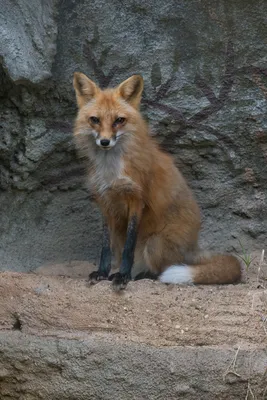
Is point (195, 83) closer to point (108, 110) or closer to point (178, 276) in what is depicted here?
point (108, 110)

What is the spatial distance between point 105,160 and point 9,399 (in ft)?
5.31

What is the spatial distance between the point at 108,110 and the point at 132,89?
254mm

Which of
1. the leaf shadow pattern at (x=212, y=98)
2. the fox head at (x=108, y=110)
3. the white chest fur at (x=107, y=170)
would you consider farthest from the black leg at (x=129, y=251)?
the leaf shadow pattern at (x=212, y=98)

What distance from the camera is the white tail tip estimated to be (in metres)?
4.89

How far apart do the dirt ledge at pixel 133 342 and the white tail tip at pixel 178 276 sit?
20cm

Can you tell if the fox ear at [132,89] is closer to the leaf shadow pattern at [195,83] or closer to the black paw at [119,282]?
the leaf shadow pattern at [195,83]

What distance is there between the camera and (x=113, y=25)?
555cm

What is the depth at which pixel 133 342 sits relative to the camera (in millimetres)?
4387

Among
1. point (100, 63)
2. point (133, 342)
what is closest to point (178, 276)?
point (133, 342)

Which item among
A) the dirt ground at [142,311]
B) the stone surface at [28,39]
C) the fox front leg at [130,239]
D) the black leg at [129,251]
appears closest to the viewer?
the dirt ground at [142,311]

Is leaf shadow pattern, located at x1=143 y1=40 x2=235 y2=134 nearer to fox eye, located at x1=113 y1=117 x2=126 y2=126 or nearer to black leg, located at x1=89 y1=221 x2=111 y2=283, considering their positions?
fox eye, located at x1=113 y1=117 x2=126 y2=126

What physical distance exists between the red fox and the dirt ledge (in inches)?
14.3

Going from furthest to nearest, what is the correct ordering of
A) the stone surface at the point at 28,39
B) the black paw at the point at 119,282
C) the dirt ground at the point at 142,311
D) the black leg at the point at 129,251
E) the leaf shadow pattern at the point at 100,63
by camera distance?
the leaf shadow pattern at the point at 100,63 → the stone surface at the point at 28,39 → the black leg at the point at 129,251 → the black paw at the point at 119,282 → the dirt ground at the point at 142,311

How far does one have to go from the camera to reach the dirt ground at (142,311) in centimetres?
442
